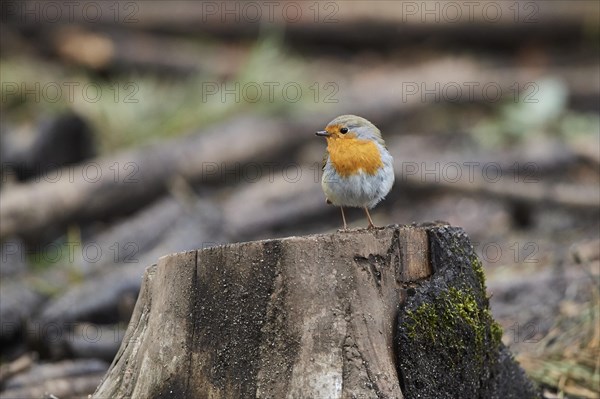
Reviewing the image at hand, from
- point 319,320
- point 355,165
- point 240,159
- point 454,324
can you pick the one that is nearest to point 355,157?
point 355,165

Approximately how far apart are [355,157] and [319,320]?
102 centimetres

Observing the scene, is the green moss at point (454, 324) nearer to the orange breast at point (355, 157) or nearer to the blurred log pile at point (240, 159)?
the orange breast at point (355, 157)

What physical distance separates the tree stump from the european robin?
0.64 metres

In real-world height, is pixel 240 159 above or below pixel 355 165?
above

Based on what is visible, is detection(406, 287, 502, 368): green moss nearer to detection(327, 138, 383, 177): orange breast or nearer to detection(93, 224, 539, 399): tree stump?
detection(93, 224, 539, 399): tree stump

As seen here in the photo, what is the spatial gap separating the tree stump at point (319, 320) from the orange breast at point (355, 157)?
26.3 inches

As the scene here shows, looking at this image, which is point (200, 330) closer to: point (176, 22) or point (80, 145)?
point (80, 145)

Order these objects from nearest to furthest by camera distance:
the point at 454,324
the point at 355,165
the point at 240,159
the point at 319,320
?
1. the point at 319,320
2. the point at 454,324
3. the point at 355,165
4. the point at 240,159

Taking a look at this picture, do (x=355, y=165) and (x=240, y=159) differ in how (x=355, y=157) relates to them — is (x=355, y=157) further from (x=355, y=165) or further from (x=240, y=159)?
(x=240, y=159)

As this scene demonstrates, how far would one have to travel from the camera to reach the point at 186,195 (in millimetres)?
7031

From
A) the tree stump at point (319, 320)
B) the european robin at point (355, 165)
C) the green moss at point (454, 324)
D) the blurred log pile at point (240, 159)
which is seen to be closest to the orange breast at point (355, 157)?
the european robin at point (355, 165)

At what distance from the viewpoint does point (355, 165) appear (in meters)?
3.34

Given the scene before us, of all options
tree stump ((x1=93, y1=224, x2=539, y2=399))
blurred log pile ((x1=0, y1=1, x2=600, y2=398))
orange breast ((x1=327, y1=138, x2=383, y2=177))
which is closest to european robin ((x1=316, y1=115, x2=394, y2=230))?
orange breast ((x1=327, y1=138, x2=383, y2=177))

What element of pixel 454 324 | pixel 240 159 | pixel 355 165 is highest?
pixel 240 159
